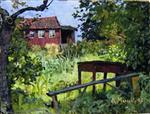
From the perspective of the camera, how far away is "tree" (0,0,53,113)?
6.89ft

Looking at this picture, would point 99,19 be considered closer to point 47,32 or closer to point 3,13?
point 47,32

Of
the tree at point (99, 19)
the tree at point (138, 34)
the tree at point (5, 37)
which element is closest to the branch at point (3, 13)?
the tree at point (5, 37)

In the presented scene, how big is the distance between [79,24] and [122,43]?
261mm

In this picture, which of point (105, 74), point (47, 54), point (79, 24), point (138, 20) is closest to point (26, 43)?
point (47, 54)

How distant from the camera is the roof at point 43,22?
2.10m

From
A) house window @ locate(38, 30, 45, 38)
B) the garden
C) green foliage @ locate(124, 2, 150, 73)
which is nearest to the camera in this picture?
house window @ locate(38, 30, 45, 38)

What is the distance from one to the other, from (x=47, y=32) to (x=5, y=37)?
20cm

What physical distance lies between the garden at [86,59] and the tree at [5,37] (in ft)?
0.09

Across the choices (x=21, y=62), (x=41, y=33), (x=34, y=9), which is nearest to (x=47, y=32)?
(x=41, y=33)

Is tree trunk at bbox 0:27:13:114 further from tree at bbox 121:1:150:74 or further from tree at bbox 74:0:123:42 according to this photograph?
tree at bbox 121:1:150:74

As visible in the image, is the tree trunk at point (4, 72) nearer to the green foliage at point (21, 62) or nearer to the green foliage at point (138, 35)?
the green foliage at point (21, 62)

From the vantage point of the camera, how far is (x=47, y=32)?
6.85 feet

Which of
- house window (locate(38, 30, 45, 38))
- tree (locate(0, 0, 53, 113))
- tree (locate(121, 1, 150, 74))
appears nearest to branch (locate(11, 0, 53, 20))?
tree (locate(0, 0, 53, 113))

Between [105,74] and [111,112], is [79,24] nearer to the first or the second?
[105,74]
